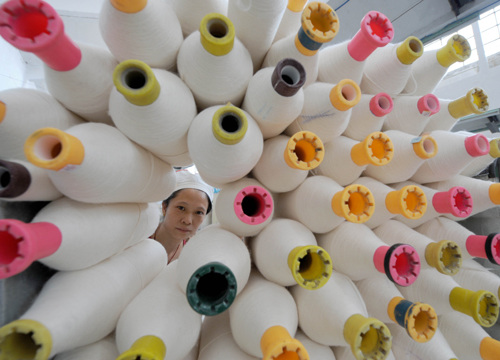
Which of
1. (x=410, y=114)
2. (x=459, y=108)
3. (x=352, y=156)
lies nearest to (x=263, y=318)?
(x=352, y=156)

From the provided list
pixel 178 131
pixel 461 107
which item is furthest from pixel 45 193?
pixel 461 107

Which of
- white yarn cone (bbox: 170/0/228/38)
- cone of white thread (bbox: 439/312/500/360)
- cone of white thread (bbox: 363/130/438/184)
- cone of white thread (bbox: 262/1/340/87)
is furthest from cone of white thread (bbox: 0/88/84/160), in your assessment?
cone of white thread (bbox: 439/312/500/360)

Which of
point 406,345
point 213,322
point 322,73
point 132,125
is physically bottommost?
point 213,322

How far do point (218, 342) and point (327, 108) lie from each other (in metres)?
0.48

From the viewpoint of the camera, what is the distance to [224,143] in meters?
0.37

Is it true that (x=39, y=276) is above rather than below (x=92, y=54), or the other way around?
below

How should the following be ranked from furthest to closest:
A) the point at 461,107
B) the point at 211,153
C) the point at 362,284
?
1. the point at 461,107
2. the point at 362,284
3. the point at 211,153

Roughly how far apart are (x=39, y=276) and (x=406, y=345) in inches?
28.2

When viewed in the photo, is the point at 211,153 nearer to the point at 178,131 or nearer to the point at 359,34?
the point at 178,131

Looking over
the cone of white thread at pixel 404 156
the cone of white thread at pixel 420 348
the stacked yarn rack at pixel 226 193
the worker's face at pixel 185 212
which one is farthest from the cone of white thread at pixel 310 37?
the worker's face at pixel 185 212

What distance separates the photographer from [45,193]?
424mm

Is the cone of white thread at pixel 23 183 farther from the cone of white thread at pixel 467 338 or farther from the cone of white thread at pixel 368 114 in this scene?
the cone of white thread at pixel 467 338

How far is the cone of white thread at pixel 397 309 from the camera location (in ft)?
1.33

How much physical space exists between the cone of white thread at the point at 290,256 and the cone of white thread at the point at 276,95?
0.19 m
